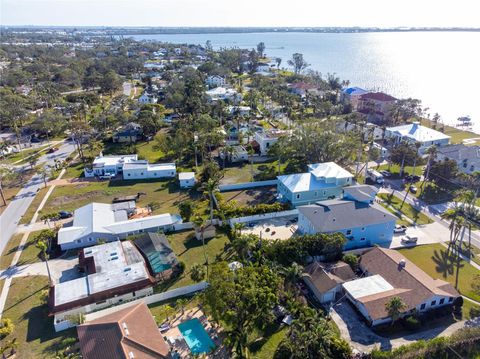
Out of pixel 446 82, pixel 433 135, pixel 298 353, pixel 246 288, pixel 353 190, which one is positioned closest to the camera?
pixel 298 353

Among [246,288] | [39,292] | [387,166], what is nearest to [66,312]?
[39,292]

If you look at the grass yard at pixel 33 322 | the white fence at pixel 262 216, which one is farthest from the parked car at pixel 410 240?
the grass yard at pixel 33 322

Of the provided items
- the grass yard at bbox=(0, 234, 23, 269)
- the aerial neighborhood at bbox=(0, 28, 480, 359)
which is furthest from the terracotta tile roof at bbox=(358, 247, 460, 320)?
the grass yard at bbox=(0, 234, 23, 269)

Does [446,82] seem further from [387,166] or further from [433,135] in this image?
[387,166]

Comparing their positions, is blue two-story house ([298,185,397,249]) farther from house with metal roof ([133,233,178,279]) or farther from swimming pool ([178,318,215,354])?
swimming pool ([178,318,215,354])

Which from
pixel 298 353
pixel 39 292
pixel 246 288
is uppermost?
pixel 246 288

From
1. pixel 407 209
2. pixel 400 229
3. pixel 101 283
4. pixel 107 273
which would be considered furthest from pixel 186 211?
pixel 407 209

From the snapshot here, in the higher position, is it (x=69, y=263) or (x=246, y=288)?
(x=246, y=288)
